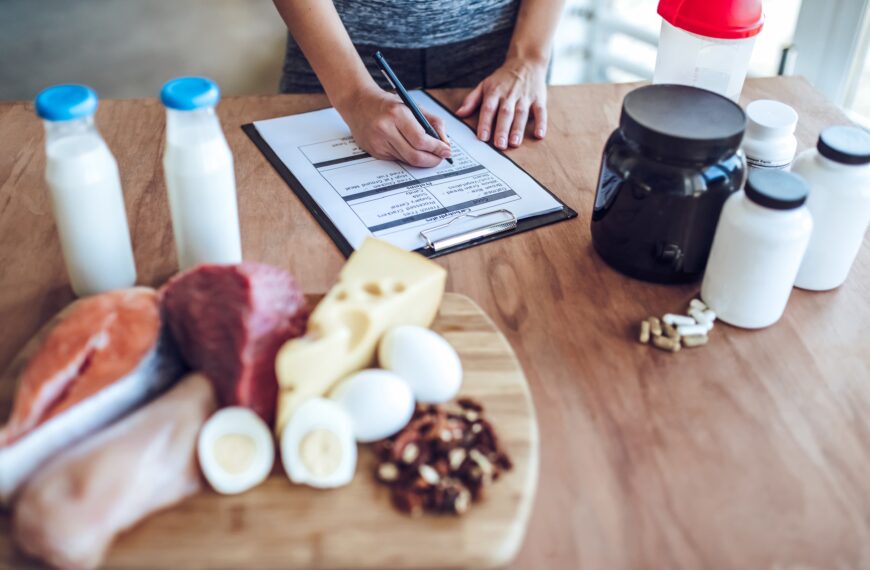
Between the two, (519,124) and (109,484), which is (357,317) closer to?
(109,484)

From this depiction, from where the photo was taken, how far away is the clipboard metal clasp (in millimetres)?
1077

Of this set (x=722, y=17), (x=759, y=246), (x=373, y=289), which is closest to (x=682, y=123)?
(x=759, y=246)

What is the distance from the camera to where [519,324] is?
3.20 feet

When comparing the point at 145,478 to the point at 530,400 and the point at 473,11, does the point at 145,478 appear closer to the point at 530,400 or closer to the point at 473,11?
the point at 530,400

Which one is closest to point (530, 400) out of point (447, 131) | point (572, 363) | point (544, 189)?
point (572, 363)

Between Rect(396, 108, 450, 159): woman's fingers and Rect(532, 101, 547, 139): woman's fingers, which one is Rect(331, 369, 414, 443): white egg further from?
Rect(532, 101, 547, 139): woman's fingers

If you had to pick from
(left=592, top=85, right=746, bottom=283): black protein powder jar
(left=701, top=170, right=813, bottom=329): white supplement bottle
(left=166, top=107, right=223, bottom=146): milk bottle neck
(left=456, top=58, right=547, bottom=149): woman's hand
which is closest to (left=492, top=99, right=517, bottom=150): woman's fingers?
(left=456, top=58, right=547, bottom=149): woman's hand

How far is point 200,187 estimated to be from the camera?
877 millimetres

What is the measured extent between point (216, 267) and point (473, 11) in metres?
0.95

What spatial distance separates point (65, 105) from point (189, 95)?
0.40 feet

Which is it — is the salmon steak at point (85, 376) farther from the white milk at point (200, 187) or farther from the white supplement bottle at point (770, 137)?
the white supplement bottle at point (770, 137)

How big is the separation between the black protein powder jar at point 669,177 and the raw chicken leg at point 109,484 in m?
0.57

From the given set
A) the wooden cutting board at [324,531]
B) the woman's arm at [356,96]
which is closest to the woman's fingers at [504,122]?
the woman's arm at [356,96]

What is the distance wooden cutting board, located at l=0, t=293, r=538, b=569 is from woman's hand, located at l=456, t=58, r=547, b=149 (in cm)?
70
